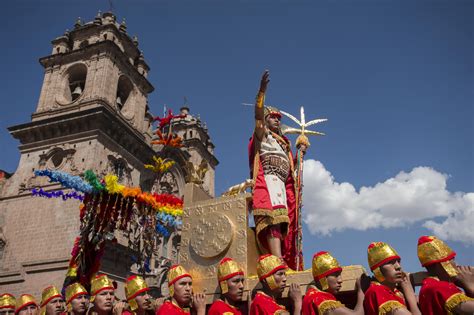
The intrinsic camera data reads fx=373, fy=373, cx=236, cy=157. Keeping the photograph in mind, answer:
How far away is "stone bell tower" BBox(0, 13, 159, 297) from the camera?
1973cm

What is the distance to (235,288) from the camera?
14.3ft

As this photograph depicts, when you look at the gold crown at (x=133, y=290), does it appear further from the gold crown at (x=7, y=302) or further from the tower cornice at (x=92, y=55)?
the tower cornice at (x=92, y=55)

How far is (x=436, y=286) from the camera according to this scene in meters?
3.37

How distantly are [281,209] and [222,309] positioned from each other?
166 cm

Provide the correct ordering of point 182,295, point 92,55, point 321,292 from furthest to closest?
point 92,55, point 182,295, point 321,292

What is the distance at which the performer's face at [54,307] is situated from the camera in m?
5.60

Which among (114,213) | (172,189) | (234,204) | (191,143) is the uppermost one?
(191,143)

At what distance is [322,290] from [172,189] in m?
26.9

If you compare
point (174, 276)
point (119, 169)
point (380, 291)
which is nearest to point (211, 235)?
point (174, 276)

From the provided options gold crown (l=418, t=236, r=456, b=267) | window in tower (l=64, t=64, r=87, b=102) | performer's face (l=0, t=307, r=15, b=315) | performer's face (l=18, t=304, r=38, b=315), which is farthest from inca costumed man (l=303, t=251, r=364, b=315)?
window in tower (l=64, t=64, r=87, b=102)

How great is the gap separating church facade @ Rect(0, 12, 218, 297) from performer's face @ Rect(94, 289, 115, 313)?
1538cm

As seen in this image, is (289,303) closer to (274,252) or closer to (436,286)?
(274,252)

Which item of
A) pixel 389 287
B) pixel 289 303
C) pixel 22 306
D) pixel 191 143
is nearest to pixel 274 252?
pixel 289 303

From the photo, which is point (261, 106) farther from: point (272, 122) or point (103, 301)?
point (103, 301)
